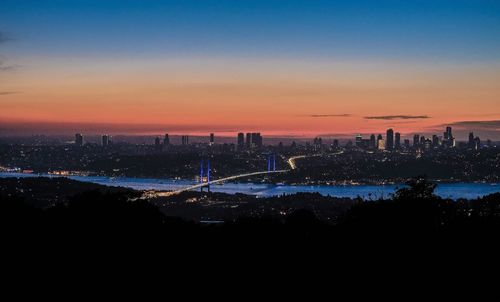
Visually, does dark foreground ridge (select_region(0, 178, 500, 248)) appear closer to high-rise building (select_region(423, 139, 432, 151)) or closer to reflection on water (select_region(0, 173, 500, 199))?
reflection on water (select_region(0, 173, 500, 199))

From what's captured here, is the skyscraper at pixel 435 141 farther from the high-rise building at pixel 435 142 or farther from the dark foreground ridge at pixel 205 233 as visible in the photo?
the dark foreground ridge at pixel 205 233

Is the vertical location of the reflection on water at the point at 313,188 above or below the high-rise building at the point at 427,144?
below

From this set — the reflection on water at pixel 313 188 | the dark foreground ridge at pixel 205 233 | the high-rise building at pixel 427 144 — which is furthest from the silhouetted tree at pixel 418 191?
the high-rise building at pixel 427 144

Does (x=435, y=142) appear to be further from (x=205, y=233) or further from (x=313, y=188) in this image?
(x=205, y=233)

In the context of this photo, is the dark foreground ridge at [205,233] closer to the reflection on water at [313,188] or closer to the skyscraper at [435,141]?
the reflection on water at [313,188]

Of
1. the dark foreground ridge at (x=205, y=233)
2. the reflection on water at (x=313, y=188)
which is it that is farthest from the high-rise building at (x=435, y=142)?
the dark foreground ridge at (x=205, y=233)

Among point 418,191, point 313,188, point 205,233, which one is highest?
point 418,191

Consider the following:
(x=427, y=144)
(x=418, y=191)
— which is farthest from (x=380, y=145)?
(x=418, y=191)

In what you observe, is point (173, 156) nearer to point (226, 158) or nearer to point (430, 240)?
point (226, 158)

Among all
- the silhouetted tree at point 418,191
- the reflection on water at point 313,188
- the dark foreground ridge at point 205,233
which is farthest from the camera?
the reflection on water at point 313,188

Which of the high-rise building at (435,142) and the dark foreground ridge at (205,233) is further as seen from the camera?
the high-rise building at (435,142)

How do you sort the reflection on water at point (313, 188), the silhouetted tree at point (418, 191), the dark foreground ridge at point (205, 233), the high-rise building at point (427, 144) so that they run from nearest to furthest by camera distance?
the dark foreground ridge at point (205, 233)
the silhouetted tree at point (418, 191)
the reflection on water at point (313, 188)
the high-rise building at point (427, 144)

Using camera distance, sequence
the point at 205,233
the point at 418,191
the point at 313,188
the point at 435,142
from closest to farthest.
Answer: the point at 205,233 < the point at 418,191 < the point at 313,188 < the point at 435,142
